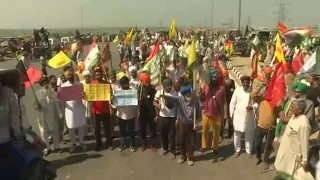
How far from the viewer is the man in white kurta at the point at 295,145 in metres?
4.48

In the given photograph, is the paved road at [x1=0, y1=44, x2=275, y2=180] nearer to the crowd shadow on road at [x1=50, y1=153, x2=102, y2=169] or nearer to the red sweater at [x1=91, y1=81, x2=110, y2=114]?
the crowd shadow on road at [x1=50, y1=153, x2=102, y2=169]

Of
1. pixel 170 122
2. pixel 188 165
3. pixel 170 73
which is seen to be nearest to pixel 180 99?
pixel 170 122

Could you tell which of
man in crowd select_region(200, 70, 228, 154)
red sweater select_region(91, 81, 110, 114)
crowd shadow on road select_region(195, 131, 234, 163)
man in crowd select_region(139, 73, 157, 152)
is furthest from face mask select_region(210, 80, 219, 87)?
red sweater select_region(91, 81, 110, 114)

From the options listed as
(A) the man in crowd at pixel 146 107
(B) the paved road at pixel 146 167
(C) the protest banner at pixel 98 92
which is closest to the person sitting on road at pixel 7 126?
(B) the paved road at pixel 146 167

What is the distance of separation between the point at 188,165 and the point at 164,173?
543 millimetres

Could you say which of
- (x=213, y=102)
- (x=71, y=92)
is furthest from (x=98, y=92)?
(x=213, y=102)

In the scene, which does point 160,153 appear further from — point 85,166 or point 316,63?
point 316,63

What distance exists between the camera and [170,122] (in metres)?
6.70

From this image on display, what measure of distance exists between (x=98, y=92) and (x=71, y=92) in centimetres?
A: 52

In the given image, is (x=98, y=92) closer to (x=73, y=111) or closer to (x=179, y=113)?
(x=73, y=111)

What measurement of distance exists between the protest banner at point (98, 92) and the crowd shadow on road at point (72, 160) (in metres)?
1.13

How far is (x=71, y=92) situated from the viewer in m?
6.80

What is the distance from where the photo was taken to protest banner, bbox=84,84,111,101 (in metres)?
6.95

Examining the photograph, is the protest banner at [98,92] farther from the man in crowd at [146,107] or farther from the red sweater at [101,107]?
the man in crowd at [146,107]
